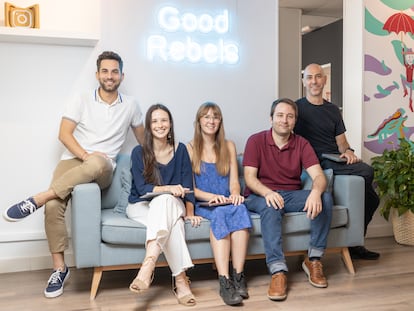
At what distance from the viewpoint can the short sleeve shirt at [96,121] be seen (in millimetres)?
3014

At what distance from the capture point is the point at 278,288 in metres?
2.53

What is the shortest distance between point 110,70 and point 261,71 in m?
1.32

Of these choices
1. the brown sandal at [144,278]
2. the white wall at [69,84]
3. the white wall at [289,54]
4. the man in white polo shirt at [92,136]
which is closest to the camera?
the brown sandal at [144,278]

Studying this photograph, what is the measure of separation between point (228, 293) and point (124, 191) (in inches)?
38.8

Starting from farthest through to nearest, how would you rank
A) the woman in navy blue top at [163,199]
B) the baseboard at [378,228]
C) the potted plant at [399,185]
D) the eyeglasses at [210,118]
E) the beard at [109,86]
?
the baseboard at [378,228], the potted plant at [399,185], the beard at [109,86], the eyeglasses at [210,118], the woman in navy blue top at [163,199]

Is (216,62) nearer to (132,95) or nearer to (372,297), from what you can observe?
(132,95)

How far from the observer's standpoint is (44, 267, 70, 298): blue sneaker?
2.61 meters

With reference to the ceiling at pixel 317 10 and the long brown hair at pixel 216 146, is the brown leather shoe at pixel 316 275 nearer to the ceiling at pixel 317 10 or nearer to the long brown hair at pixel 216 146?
the long brown hair at pixel 216 146

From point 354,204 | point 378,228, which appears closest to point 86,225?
point 354,204

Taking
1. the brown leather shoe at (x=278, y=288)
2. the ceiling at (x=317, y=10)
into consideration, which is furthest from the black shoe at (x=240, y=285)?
the ceiling at (x=317, y=10)

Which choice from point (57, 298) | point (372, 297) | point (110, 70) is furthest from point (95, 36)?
point (372, 297)

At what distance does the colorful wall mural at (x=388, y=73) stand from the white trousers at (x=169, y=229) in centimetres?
215

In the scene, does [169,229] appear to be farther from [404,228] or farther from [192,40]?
[404,228]

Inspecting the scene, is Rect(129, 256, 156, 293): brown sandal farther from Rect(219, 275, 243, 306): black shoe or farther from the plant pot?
the plant pot
